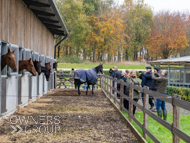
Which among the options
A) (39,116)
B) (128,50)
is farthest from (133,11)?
(39,116)

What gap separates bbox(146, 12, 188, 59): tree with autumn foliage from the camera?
44688mm

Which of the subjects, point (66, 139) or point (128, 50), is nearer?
point (66, 139)

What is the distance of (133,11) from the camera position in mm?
53406

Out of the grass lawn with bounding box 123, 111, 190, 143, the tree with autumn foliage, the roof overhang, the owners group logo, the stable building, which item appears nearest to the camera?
the owners group logo

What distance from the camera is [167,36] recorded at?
149ft

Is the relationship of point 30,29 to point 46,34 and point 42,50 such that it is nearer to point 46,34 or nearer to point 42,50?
point 42,50

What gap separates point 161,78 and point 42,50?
24.5 feet

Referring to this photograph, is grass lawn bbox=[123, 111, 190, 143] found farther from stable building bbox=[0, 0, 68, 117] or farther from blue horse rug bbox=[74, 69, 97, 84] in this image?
blue horse rug bbox=[74, 69, 97, 84]

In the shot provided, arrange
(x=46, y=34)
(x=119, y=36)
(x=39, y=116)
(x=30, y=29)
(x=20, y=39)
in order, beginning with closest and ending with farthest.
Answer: (x=39, y=116)
(x=20, y=39)
(x=30, y=29)
(x=46, y=34)
(x=119, y=36)

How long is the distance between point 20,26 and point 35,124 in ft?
13.3

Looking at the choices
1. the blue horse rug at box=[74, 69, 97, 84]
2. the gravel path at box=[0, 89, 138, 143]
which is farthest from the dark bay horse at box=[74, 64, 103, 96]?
the gravel path at box=[0, 89, 138, 143]

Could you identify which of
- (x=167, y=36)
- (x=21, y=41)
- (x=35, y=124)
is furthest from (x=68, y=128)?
(x=167, y=36)

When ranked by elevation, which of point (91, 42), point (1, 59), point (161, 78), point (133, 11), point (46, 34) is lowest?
point (161, 78)

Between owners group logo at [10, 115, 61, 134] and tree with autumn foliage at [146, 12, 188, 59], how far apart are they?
40208mm
